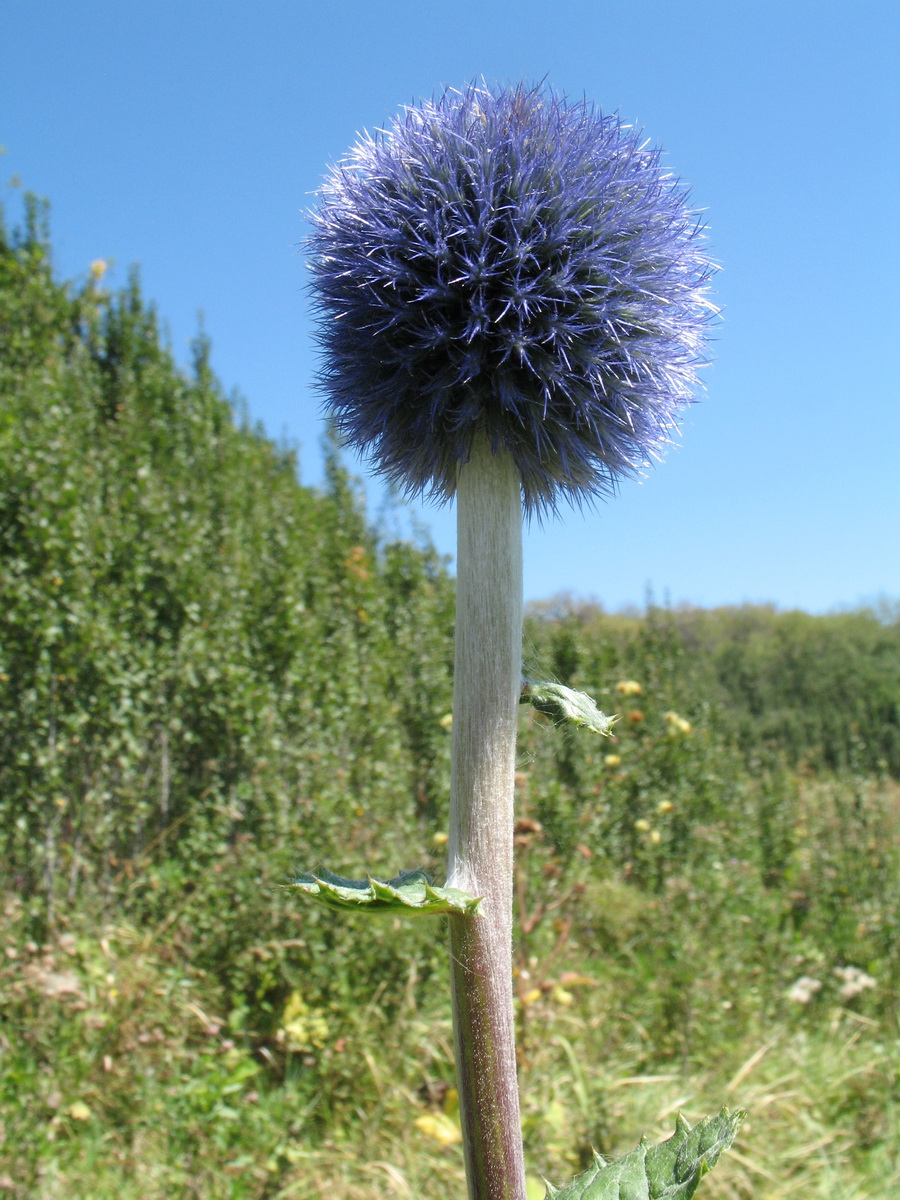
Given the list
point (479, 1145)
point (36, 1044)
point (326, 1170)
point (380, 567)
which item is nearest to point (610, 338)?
point (479, 1145)

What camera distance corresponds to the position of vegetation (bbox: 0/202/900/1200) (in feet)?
11.1

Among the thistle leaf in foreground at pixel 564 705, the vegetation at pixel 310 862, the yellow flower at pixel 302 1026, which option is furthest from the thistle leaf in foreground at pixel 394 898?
the yellow flower at pixel 302 1026

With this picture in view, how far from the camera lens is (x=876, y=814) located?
6.45 metres

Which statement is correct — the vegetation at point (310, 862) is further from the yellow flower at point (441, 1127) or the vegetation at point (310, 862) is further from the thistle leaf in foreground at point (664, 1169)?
the thistle leaf in foreground at point (664, 1169)

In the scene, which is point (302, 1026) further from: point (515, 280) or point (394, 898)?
point (515, 280)

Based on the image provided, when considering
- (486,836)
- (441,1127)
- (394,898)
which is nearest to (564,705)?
(486,836)

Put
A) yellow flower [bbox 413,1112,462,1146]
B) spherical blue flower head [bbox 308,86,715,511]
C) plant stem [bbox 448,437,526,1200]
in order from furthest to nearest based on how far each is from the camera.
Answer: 1. yellow flower [bbox 413,1112,462,1146]
2. spherical blue flower head [bbox 308,86,715,511]
3. plant stem [bbox 448,437,526,1200]

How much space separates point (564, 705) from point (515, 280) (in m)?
0.53

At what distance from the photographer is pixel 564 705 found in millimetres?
1021

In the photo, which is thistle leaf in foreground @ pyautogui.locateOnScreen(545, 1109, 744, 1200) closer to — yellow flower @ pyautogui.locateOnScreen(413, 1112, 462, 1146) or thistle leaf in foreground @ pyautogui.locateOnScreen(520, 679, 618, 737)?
thistle leaf in foreground @ pyautogui.locateOnScreen(520, 679, 618, 737)

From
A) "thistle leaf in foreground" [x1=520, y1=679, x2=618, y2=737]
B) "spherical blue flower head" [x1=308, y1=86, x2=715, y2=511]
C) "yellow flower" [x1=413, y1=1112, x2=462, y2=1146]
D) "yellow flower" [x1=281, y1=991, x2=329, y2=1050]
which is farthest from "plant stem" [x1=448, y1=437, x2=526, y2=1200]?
"yellow flower" [x1=281, y1=991, x2=329, y2=1050]

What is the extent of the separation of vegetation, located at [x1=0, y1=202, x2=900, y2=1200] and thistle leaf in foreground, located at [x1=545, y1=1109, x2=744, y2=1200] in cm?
56

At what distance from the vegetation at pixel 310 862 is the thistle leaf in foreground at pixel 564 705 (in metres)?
0.22

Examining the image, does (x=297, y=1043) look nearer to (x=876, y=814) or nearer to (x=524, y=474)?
(x=524, y=474)
